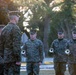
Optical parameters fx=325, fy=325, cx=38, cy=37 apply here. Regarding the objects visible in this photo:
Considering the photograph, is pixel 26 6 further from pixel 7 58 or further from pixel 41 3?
pixel 7 58

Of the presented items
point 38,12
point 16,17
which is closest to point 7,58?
point 16,17

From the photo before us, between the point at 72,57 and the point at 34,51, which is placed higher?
the point at 34,51

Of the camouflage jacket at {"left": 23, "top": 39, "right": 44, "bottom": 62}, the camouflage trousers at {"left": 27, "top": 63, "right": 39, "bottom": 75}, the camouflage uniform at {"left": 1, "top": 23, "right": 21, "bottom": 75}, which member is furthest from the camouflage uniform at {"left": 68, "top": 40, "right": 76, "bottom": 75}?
the camouflage uniform at {"left": 1, "top": 23, "right": 21, "bottom": 75}

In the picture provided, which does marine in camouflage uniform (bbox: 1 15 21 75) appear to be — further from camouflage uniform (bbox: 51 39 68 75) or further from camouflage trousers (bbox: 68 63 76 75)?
camouflage uniform (bbox: 51 39 68 75)

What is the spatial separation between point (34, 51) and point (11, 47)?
2.78 m

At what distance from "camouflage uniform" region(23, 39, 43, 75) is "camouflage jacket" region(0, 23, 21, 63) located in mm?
2715

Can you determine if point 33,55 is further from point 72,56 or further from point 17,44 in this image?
point 17,44

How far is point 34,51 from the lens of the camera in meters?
11.0

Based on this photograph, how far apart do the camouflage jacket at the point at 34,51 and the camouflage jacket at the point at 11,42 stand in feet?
8.89

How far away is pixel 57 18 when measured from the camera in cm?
4256

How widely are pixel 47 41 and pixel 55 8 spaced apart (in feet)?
25.7

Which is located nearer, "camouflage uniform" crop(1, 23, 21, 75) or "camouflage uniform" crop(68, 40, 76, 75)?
"camouflage uniform" crop(1, 23, 21, 75)

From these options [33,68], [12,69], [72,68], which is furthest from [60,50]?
[12,69]

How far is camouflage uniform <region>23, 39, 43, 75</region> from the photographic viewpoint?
36.0 feet
